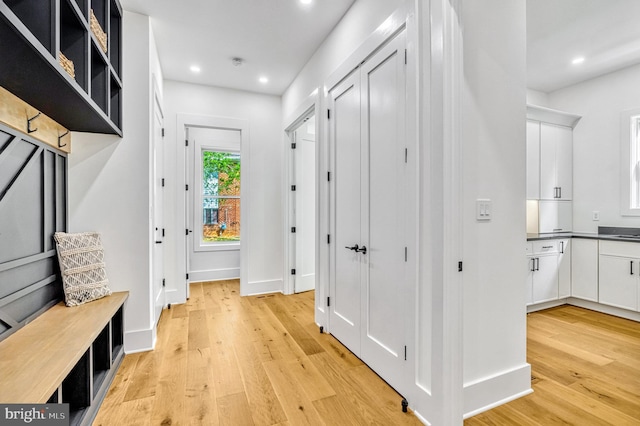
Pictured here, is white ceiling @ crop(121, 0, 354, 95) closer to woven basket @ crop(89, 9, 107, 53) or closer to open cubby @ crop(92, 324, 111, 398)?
woven basket @ crop(89, 9, 107, 53)

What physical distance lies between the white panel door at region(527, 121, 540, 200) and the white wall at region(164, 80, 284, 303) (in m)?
3.17

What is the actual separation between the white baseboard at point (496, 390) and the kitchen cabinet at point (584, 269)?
8.20ft

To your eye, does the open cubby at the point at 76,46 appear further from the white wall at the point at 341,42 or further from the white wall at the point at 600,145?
the white wall at the point at 600,145

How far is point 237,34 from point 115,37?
3.41 feet

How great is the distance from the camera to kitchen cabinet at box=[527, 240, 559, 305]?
3.53 metres

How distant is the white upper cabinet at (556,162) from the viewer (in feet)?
12.8

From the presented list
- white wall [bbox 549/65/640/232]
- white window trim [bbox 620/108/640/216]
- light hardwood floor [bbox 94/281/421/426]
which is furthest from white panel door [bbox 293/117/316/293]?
white window trim [bbox 620/108/640/216]

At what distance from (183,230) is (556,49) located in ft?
15.7

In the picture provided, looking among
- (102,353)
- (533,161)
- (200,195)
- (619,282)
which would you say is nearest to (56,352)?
(102,353)

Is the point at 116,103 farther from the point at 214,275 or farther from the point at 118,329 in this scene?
the point at 214,275

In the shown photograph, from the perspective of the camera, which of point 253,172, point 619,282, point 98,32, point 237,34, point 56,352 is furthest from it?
point 253,172

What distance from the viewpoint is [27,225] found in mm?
1843

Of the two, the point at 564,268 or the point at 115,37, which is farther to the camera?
the point at 564,268

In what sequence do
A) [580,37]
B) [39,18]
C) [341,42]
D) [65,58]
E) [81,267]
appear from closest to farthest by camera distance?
1. [39,18]
2. [65,58]
3. [81,267]
4. [341,42]
5. [580,37]
